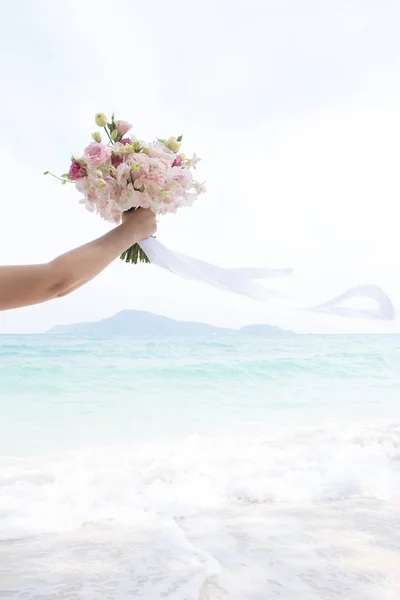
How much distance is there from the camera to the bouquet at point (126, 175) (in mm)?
1719

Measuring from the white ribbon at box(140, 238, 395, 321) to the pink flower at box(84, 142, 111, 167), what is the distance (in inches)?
10.5

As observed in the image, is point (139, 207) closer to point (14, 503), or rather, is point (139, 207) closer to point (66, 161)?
point (66, 161)

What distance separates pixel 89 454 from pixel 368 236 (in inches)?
687

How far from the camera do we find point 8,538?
2.98m

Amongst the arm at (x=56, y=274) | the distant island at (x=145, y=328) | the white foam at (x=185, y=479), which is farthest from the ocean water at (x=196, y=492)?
the distant island at (x=145, y=328)

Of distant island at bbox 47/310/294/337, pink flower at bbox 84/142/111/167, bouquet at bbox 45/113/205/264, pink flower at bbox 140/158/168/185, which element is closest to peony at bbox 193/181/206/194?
bouquet at bbox 45/113/205/264

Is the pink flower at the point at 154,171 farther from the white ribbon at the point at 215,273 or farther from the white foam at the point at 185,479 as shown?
the white foam at the point at 185,479

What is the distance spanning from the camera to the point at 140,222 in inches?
68.8

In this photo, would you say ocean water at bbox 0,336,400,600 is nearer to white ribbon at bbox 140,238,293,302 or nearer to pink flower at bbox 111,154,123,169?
white ribbon at bbox 140,238,293,302

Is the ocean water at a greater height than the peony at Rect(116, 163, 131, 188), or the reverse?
the peony at Rect(116, 163, 131, 188)

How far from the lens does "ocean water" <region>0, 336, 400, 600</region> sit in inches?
95.0

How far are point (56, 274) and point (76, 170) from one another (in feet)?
1.40

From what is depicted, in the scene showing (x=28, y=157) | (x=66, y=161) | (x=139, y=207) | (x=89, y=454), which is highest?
(x=28, y=157)

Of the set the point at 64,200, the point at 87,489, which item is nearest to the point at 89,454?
the point at 87,489
